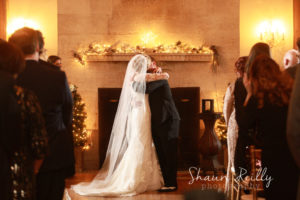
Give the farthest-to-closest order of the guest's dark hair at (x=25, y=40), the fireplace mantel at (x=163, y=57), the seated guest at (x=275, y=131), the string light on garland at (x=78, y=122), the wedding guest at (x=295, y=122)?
the fireplace mantel at (x=163, y=57), the string light on garland at (x=78, y=122), the guest's dark hair at (x=25, y=40), the seated guest at (x=275, y=131), the wedding guest at (x=295, y=122)

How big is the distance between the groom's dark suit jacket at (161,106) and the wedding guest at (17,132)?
3.58 metres

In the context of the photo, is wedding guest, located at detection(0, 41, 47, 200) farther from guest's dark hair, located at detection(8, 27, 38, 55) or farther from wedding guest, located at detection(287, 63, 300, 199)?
wedding guest, located at detection(287, 63, 300, 199)

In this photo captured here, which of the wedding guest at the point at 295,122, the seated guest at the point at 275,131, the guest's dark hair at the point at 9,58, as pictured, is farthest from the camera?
the seated guest at the point at 275,131

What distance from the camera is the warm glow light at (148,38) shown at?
28.0ft

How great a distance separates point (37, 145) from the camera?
2.59 meters

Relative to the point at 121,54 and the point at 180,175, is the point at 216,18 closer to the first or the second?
the point at 121,54

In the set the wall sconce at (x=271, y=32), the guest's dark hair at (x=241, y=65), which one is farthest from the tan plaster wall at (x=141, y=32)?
the guest's dark hair at (x=241, y=65)

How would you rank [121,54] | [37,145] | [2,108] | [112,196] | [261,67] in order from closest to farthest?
[2,108]
[37,145]
[261,67]
[112,196]
[121,54]

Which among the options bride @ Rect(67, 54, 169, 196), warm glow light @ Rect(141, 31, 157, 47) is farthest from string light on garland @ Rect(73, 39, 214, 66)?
bride @ Rect(67, 54, 169, 196)

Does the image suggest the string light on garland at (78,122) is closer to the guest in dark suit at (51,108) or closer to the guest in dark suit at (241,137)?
the guest in dark suit at (241,137)

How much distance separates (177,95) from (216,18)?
176cm

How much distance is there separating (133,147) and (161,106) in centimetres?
72

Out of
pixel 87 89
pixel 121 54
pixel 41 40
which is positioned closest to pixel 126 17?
pixel 121 54

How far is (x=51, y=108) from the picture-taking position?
294 centimetres
